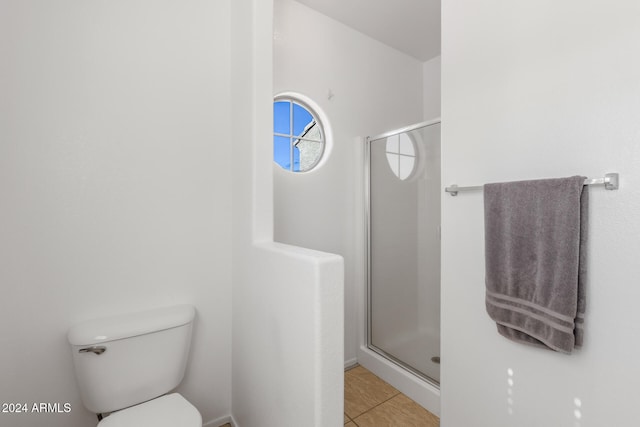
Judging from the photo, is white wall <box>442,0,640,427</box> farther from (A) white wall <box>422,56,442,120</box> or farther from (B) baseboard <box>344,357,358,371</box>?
(A) white wall <box>422,56,442,120</box>

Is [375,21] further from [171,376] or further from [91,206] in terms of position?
[171,376]

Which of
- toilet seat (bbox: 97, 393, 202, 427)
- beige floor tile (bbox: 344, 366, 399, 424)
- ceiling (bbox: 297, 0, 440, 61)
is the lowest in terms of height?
beige floor tile (bbox: 344, 366, 399, 424)

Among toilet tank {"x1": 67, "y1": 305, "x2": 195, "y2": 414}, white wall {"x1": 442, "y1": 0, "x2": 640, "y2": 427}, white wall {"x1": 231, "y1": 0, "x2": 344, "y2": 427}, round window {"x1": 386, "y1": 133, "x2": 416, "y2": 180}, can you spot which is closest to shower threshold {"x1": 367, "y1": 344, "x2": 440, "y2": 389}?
white wall {"x1": 442, "y1": 0, "x2": 640, "y2": 427}

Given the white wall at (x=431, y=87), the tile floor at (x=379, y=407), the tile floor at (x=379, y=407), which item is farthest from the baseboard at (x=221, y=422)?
the white wall at (x=431, y=87)

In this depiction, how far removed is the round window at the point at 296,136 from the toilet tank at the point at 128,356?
4.02ft

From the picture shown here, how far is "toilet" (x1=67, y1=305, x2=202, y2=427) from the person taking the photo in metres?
1.19

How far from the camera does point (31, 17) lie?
4.09ft

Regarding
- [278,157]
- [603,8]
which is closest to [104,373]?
[278,157]

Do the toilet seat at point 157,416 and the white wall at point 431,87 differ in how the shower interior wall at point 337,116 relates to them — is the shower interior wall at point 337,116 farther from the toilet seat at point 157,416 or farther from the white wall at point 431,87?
the toilet seat at point 157,416

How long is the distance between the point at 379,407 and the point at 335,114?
205 centimetres

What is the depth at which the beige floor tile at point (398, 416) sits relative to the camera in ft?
5.61

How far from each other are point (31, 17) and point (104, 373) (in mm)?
1528

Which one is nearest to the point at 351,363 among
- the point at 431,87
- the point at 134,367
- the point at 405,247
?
the point at 405,247

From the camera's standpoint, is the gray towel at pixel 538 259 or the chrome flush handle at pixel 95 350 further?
the chrome flush handle at pixel 95 350
